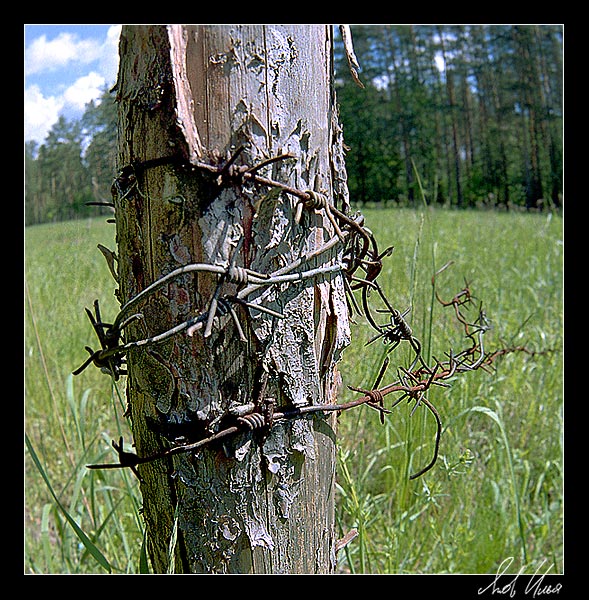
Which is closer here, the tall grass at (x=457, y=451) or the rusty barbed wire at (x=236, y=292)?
the rusty barbed wire at (x=236, y=292)

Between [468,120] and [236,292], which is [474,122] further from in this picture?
[236,292]

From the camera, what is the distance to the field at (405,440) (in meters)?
1.23

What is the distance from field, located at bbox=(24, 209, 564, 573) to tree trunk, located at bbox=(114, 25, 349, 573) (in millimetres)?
169

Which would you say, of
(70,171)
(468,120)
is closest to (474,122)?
(468,120)

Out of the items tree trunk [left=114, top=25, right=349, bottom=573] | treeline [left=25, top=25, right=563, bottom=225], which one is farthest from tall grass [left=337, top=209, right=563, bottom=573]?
treeline [left=25, top=25, right=563, bottom=225]

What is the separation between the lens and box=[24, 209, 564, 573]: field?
4.04 ft

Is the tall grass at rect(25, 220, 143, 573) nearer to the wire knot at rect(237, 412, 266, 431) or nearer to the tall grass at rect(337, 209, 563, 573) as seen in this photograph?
the wire knot at rect(237, 412, 266, 431)

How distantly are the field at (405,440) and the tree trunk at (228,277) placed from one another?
0.55ft

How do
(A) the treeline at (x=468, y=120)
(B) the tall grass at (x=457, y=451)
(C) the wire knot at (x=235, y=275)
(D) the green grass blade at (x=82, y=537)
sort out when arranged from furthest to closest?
(A) the treeline at (x=468, y=120) → (B) the tall grass at (x=457, y=451) → (D) the green grass blade at (x=82, y=537) → (C) the wire knot at (x=235, y=275)

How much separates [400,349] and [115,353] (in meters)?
0.58

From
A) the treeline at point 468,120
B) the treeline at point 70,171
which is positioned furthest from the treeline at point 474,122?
the treeline at point 70,171

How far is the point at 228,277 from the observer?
0.62 metres

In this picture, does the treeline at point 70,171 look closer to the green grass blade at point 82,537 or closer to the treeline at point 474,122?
the green grass blade at point 82,537
